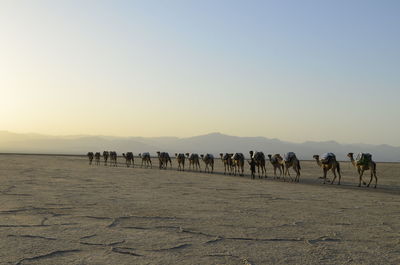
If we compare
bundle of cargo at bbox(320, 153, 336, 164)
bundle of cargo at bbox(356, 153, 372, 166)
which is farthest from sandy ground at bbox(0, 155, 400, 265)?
bundle of cargo at bbox(320, 153, 336, 164)

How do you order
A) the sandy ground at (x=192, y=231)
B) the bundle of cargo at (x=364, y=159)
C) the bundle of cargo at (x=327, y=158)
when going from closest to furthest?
the sandy ground at (x=192, y=231) → the bundle of cargo at (x=364, y=159) → the bundle of cargo at (x=327, y=158)

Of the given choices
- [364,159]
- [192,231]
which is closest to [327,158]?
[364,159]

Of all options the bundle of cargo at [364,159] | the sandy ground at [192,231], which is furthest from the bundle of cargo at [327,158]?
the sandy ground at [192,231]

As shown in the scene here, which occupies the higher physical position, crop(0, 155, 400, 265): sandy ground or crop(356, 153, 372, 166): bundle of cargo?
crop(356, 153, 372, 166): bundle of cargo

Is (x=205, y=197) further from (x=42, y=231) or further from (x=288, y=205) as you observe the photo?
(x=42, y=231)

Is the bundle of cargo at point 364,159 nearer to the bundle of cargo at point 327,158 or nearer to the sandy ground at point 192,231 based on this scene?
the bundle of cargo at point 327,158

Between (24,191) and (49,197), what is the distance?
197cm

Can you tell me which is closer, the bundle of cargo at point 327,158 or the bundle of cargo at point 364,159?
the bundle of cargo at point 364,159

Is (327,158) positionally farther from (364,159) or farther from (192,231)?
(192,231)

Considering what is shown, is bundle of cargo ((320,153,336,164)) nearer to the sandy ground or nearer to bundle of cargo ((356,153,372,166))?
bundle of cargo ((356,153,372,166))

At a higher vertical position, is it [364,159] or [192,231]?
[364,159]

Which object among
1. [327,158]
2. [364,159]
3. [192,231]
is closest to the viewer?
[192,231]

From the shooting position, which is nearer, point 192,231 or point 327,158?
point 192,231

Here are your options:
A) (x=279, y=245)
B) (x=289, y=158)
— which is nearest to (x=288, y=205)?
(x=279, y=245)
